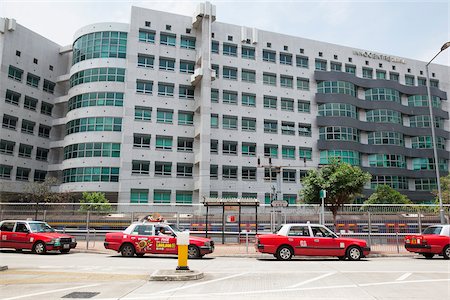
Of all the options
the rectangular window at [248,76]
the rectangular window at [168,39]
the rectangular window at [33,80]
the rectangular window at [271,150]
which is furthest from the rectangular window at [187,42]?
the rectangular window at [33,80]

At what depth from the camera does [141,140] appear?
45.2m

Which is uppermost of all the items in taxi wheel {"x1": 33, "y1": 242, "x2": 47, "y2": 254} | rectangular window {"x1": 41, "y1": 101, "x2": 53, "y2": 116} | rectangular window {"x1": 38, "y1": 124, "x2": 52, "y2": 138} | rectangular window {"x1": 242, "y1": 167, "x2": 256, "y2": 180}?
rectangular window {"x1": 41, "y1": 101, "x2": 53, "y2": 116}

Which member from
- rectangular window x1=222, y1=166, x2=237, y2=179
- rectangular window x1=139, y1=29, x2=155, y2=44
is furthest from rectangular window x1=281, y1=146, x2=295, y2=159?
rectangular window x1=139, y1=29, x2=155, y2=44

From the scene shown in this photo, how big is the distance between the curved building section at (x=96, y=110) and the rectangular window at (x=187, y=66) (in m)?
6.99

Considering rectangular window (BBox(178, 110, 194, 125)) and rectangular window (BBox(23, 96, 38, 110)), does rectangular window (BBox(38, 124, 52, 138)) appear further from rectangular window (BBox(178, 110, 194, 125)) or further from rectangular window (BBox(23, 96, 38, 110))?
rectangular window (BBox(178, 110, 194, 125))

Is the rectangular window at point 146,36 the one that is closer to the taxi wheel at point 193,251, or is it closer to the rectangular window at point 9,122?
the rectangular window at point 9,122

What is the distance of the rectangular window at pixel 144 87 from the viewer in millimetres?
46156

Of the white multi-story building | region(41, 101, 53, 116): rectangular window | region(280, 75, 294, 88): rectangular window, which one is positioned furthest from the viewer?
region(41, 101, 53, 116): rectangular window

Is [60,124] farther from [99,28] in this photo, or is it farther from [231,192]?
[231,192]

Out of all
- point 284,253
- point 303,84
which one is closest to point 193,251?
point 284,253

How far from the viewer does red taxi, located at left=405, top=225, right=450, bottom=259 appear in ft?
57.5

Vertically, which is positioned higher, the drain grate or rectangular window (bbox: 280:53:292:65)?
rectangular window (bbox: 280:53:292:65)

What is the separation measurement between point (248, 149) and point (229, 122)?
13.6ft

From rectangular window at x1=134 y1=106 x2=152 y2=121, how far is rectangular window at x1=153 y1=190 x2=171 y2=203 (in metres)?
8.59
